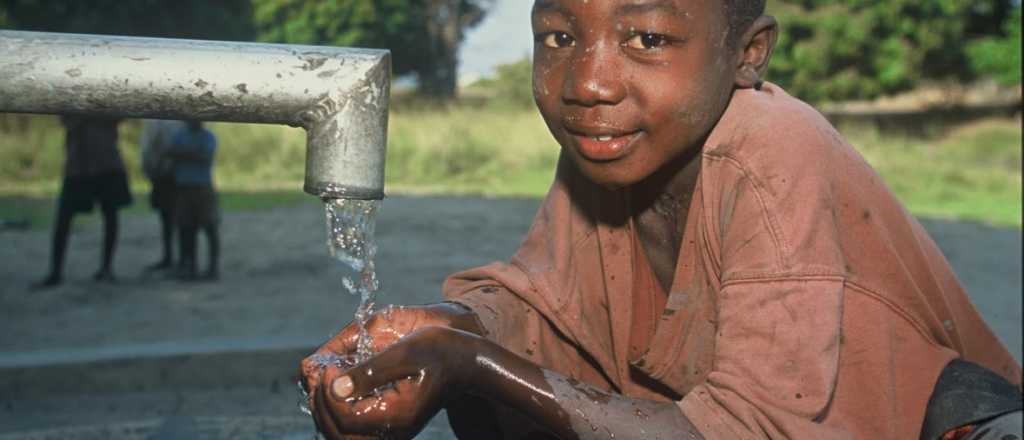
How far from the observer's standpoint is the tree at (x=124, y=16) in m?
23.5

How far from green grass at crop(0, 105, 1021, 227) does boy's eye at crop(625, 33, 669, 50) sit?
1057cm

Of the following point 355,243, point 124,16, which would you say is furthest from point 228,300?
point 124,16

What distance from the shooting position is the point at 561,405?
1707mm

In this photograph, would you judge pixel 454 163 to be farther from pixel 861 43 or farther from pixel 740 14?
pixel 740 14

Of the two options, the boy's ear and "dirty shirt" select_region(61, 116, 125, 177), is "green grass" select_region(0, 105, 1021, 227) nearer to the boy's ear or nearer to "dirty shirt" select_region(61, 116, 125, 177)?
"dirty shirt" select_region(61, 116, 125, 177)

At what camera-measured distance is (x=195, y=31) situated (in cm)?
2488

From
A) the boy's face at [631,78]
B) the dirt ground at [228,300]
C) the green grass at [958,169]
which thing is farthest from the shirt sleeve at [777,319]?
the green grass at [958,169]

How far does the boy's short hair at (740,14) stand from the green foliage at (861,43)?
2161cm

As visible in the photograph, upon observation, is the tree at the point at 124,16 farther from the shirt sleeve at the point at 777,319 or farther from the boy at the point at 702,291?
the shirt sleeve at the point at 777,319

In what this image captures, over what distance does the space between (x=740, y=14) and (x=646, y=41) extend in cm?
19

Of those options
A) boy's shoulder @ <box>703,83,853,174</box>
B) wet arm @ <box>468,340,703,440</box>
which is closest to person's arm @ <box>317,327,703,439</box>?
wet arm @ <box>468,340,703,440</box>

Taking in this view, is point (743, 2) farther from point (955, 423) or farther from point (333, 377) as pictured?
point (333, 377)

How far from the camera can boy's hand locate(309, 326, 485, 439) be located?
1583 millimetres

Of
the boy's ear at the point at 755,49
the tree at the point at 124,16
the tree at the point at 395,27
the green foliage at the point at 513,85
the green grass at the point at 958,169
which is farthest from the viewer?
the tree at the point at 395,27
